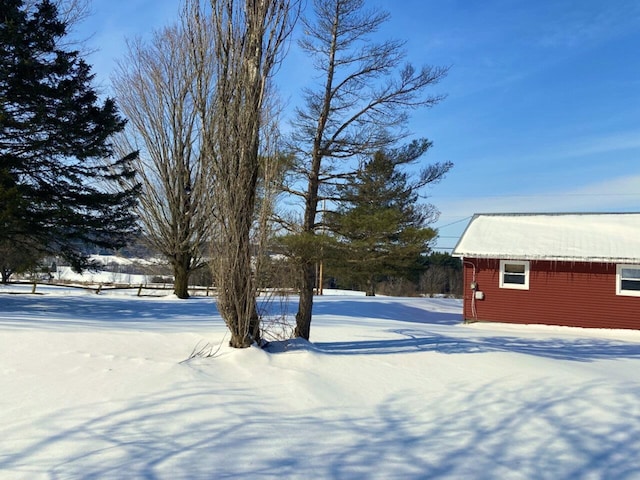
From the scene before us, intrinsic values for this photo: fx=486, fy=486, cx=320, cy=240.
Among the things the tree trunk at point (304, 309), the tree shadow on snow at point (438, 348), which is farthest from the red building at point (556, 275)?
the tree trunk at point (304, 309)

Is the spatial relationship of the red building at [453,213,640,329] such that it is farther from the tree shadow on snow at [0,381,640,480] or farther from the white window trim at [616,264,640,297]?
the tree shadow on snow at [0,381,640,480]

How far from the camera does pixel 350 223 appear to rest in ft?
27.4

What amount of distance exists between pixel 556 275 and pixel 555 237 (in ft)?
6.10

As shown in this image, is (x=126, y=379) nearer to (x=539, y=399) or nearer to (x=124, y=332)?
(x=124, y=332)

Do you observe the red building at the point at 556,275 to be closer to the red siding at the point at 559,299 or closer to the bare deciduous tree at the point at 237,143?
the red siding at the point at 559,299

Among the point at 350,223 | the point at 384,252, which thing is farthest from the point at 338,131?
the point at 384,252

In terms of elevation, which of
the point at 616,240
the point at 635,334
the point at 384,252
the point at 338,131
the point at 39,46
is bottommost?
the point at 635,334

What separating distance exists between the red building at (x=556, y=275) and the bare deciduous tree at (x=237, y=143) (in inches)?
483

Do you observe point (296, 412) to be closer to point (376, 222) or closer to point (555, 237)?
point (376, 222)

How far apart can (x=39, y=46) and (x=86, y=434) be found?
12.4 meters

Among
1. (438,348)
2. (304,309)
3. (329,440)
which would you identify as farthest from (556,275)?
(329,440)

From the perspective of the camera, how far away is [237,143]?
6215 mm

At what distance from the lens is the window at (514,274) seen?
662 inches

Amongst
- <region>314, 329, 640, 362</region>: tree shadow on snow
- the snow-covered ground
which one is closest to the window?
<region>314, 329, 640, 362</region>: tree shadow on snow
